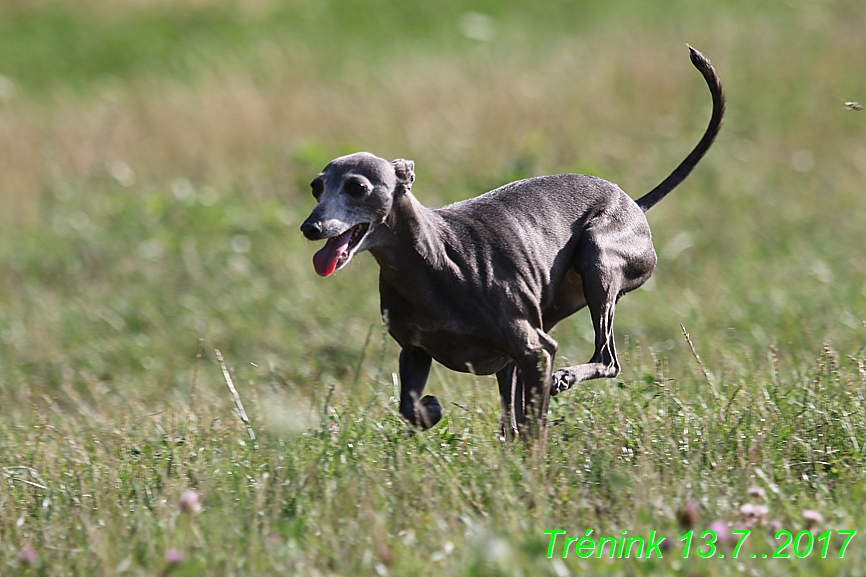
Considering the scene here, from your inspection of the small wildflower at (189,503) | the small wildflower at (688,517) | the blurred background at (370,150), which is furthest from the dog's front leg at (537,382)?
the blurred background at (370,150)

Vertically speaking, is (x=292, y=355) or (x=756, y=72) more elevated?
(x=756, y=72)

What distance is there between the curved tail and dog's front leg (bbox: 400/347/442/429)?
1.29 metres

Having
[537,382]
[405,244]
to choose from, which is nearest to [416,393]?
[537,382]

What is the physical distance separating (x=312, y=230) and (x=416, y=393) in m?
0.92

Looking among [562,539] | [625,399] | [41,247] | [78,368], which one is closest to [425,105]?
[41,247]

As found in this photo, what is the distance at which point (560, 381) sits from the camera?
14.6 feet

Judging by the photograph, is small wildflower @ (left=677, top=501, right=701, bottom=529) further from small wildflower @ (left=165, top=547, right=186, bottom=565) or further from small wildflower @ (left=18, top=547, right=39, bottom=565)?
small wildflower @ (left=18, top=547, right=39, bottom=565)

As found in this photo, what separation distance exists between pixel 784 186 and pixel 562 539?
788cm

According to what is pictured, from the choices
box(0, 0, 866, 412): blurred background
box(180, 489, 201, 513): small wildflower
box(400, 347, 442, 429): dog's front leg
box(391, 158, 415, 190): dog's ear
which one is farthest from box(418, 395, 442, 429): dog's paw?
box(0, 0, 866, 412): blurred background

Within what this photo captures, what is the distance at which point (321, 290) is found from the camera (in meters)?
8.92

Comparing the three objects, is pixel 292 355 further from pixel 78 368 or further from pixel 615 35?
pixel 615 35

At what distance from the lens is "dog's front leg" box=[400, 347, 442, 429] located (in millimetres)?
4348

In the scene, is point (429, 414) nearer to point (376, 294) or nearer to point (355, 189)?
point (355, 189)

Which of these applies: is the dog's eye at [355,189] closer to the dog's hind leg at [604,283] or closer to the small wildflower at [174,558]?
A: the dog's hind leg at [604,283]
